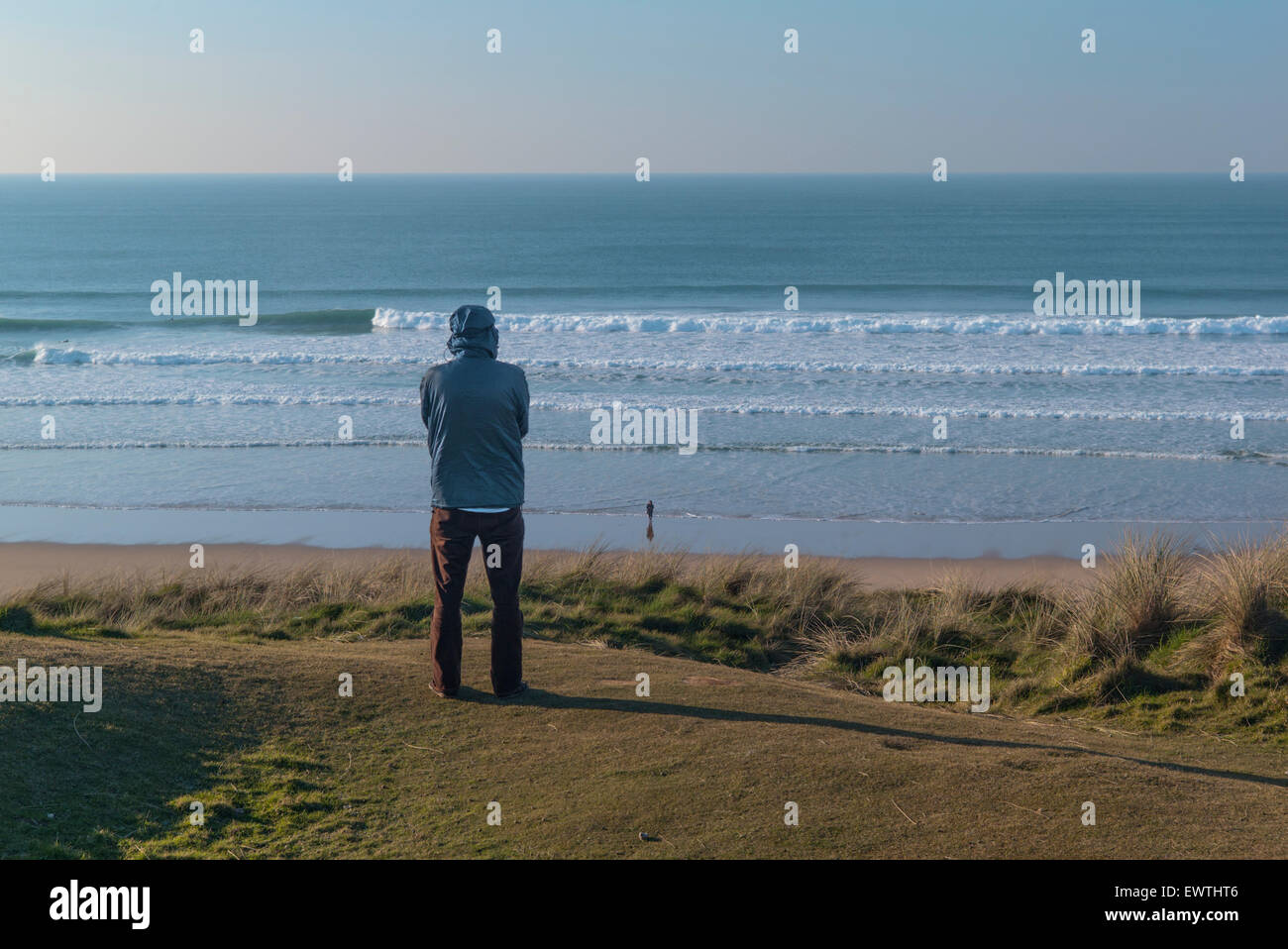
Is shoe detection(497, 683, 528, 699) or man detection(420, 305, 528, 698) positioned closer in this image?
man detection(420, 305, 528, 698)

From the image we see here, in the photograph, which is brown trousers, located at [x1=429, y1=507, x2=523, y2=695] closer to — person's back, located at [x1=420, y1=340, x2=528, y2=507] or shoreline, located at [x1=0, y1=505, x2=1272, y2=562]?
person's back, located at [x1=420, y1=340, x2=528, y2=507]

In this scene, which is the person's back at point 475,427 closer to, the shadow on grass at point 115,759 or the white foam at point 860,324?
the shadow on grass at point 115,759

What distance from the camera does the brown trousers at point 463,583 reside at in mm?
6031

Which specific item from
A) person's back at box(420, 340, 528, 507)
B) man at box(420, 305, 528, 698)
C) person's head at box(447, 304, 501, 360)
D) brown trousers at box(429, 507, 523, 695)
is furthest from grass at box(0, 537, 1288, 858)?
person's head at box(447, 304, 501, 360)

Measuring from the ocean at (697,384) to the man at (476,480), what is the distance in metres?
8.14

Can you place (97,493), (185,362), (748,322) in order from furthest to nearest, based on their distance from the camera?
(748,322), (185,362), (97,493)

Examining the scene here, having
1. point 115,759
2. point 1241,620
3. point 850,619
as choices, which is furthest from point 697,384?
point 115,759

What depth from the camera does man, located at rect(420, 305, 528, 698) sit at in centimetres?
588

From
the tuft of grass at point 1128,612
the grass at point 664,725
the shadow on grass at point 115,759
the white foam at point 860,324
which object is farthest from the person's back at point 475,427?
the white foam at point 860,324

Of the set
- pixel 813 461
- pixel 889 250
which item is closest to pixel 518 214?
pixel 889 250

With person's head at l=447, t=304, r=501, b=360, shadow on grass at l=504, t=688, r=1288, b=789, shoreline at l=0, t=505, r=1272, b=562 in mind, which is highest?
person's head at l=447, t=304, r=501, b=360

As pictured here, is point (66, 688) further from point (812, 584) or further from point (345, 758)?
point (812, 584)

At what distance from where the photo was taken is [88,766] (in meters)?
4.88

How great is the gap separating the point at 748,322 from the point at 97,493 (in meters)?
23.8
